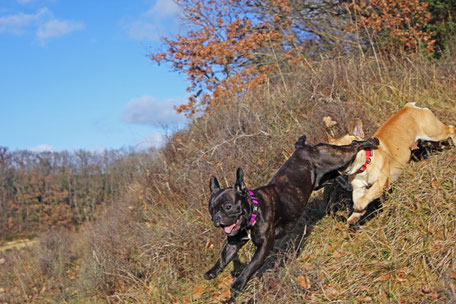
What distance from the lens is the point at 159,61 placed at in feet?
46.5

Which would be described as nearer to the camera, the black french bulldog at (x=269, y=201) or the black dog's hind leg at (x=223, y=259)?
the black french bulldog at (x=269, y=201)

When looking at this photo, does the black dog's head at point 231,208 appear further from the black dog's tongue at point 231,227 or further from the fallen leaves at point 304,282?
the fallen leaves at point 304,282

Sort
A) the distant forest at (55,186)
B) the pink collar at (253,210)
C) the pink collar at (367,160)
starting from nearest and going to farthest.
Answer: the pink collar at (253,210)
the pink collar at (367,160)
the distant forest at (55,186)

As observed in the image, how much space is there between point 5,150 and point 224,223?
645 inches

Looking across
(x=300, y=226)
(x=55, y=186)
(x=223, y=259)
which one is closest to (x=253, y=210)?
(x=223, y=259)

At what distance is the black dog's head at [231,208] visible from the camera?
185 inches

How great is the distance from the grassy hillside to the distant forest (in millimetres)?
3457

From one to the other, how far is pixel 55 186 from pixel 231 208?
14127 millimetres

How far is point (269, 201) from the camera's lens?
5227 mm

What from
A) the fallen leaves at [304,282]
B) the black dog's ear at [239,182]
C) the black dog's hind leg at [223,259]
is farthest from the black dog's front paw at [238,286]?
the black dog's ear at [239,182]

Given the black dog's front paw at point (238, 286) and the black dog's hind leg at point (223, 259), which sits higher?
the black dog's hind leg at point (223, 259)

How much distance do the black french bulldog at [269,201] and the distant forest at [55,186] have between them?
917 cm

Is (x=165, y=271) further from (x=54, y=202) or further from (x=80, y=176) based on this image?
(x=80, y=176)

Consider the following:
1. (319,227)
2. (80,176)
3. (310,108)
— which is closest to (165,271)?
(319,227)
